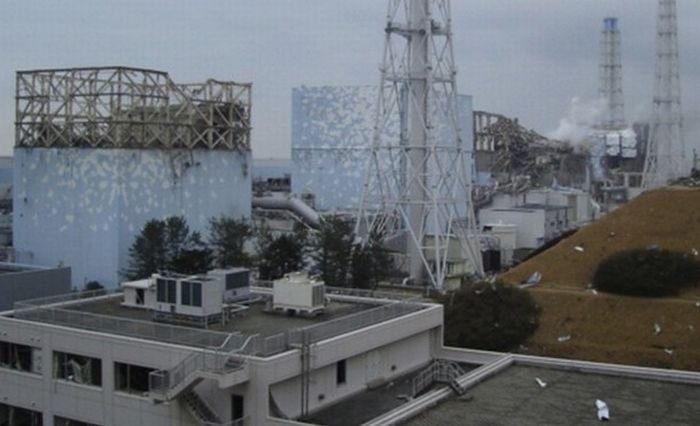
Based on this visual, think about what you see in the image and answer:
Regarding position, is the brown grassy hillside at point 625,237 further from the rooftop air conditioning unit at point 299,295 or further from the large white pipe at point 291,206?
the rooftop air conditioning unit at point 299,295

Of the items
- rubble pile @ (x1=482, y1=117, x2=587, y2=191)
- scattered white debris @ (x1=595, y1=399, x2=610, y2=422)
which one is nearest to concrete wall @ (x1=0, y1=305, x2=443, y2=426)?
scattered white debris @ (x1=595, y1=399, x2=610, y2=422)

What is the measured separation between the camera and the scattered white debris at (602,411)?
13.4 meters

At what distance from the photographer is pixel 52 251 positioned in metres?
35.6

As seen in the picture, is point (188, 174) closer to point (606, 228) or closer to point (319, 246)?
point (319, 246)

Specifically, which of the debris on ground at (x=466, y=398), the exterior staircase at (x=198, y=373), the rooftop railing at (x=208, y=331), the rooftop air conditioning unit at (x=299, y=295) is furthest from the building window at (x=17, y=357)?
the debris on ground at (x=466, y=398)

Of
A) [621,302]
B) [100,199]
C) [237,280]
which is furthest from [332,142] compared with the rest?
[237,280]

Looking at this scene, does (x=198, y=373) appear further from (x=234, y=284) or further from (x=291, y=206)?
(x=291, y=206)

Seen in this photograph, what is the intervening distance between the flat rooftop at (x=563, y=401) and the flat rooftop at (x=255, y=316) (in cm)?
323

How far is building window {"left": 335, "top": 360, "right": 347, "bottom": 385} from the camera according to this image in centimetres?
1490

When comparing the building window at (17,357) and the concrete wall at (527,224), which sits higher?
the concrete wall at (527,224)

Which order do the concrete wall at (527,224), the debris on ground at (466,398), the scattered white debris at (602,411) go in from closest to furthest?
the scattered white debris at (602,411)
the debris on ground at (466,398)
the concrete wall at (527,224)

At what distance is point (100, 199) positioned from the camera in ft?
112

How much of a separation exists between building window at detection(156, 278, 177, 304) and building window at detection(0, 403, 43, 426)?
300 cm

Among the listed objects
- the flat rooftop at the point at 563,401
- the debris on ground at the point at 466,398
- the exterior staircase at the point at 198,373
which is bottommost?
the flat rooftop at the point at 563,401
